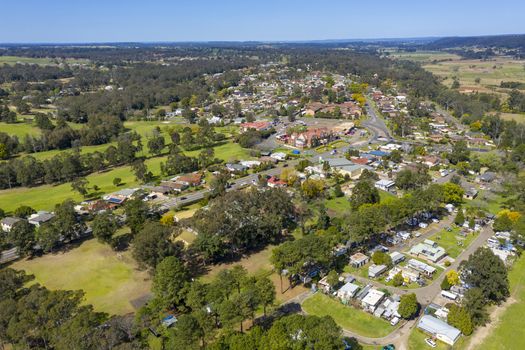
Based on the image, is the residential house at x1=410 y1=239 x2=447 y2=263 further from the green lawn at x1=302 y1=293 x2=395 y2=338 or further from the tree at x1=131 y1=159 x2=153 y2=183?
the tree at x1=131 y1=159 x2=153 y2=183

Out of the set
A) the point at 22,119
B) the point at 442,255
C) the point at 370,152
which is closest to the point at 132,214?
the point at 442,255

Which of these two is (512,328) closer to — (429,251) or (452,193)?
(429,251)

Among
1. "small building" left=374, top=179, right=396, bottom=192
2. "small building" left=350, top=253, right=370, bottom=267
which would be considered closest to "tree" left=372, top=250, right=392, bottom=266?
"small building" left=350, top=253, right=370, bottom=267

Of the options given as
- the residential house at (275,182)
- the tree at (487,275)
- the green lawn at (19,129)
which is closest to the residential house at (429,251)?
the tree at (487,275)

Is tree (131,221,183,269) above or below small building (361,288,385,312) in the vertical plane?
above

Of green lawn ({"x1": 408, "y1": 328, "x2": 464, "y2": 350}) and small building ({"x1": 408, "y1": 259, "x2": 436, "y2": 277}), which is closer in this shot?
green lawn ({"x1": 408, "y1": 328, "x2": 464, "y2": 350})
